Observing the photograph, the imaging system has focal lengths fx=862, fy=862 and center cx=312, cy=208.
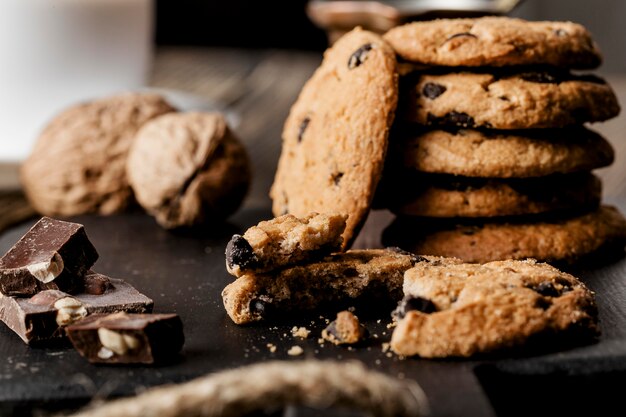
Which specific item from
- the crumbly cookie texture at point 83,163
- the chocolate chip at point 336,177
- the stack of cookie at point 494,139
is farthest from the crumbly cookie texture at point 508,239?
the crumbly cookie texture at point 83,163

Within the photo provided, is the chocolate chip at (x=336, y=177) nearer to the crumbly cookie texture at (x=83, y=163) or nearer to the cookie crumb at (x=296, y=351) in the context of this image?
the cookie crumb at (x=296, y=351)

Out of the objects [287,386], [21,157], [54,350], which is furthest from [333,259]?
[21,157]

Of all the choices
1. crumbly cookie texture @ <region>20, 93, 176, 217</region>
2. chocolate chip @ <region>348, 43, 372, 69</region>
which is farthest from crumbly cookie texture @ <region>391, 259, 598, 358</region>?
crumbly cookie texture @ <region>20, 93, 176, 217</region>

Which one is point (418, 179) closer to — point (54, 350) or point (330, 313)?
point (330, 313)

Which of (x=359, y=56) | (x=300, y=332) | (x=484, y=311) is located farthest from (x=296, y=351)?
(x=359, y=56)

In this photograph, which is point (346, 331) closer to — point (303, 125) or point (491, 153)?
point (491, 153)

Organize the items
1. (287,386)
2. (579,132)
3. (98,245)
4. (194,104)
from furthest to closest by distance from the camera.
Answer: (194,104), (98,245), (579,132), (287,386)
